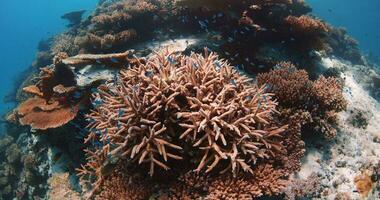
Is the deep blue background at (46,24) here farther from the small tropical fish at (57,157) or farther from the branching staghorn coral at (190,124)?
the branching staghorn coral at (190,124)

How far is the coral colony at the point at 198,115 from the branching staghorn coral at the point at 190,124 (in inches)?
0.7

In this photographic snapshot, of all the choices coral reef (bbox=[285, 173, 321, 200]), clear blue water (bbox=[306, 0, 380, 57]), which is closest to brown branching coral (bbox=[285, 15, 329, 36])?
coral reef (bbox=[285, 173, 321, 200])

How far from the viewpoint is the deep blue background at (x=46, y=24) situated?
7788 centimetres

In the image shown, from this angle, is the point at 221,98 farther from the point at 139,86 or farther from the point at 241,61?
the point at 241,61

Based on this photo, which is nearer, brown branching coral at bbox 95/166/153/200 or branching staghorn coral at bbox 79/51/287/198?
branching staghorn coral at bbox 79/51/287/198

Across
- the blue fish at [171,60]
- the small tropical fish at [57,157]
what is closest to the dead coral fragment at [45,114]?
the small tropical fish at [57,157]

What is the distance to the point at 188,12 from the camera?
9625 millimetres

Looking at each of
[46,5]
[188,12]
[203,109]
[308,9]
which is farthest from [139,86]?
[46,5]

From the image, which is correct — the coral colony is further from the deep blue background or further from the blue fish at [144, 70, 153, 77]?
the deep blue background

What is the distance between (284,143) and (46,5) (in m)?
164

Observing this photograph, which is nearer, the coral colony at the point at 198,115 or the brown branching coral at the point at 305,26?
the coral colony at the point at 198,115

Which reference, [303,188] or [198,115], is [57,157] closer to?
[198,115]

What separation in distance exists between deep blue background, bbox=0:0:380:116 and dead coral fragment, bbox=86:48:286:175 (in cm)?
5654

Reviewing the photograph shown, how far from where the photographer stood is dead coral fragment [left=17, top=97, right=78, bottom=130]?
21.0 ft
